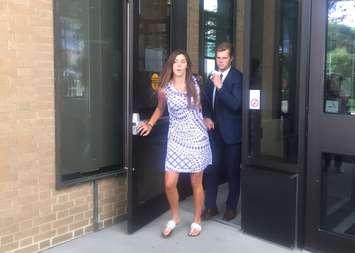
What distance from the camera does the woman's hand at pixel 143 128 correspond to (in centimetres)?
426

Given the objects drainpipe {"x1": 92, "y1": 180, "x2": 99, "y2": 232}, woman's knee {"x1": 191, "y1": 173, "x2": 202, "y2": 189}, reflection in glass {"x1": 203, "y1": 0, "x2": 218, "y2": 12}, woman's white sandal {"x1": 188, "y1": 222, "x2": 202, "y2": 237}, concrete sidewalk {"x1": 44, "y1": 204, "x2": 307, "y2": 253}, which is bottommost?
concrete sidewalk {"x1": 44, "y1": 204, "x2": 307, "y2": 253}

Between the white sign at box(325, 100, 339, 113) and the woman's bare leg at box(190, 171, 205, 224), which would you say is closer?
the white sign at box(325, 100, 339, 113)

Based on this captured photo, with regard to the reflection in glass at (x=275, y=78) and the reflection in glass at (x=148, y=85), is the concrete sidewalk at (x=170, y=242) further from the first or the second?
the reflection in glass at (x=275, y=78)

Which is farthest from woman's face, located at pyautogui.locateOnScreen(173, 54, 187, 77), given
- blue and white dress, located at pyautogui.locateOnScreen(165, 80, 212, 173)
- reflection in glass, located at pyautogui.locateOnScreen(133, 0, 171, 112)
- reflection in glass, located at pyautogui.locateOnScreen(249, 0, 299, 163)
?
reflection in glass, located at pyautogui.locateOnScreen(249, 0, 299, 163)

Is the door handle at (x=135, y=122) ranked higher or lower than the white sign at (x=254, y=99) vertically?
lower

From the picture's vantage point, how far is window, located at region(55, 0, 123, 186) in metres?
4.06

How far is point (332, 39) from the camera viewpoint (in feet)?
12.2

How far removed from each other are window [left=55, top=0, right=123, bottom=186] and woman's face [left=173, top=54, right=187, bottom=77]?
2.02 feet

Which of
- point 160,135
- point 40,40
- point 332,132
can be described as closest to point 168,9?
point 160,135

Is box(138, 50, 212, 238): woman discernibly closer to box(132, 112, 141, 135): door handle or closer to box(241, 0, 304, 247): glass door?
box(132, 112, 141, 135): door handle

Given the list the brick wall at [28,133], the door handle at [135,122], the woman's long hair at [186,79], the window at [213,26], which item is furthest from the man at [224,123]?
the brick wall at [28,133]

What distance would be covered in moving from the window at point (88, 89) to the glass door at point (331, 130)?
1.75 meters

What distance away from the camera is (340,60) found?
3.67 meters

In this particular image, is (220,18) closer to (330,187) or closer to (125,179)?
(125,179)
